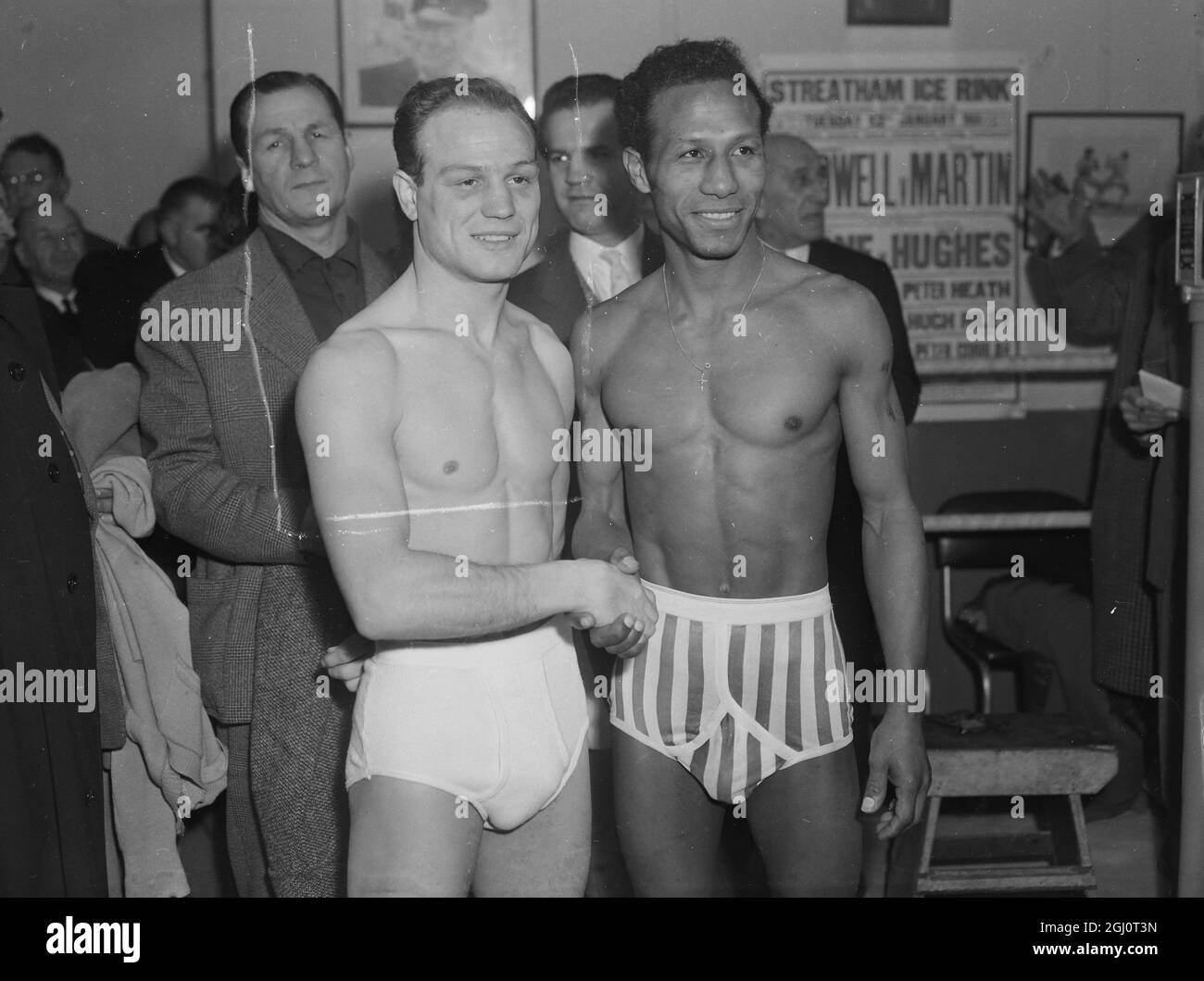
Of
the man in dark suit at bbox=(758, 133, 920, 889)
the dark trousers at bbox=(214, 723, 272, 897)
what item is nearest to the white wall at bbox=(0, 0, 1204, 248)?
the man in dark suit at bbox=(758, 133, 920, 889)

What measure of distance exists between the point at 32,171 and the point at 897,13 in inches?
61.2

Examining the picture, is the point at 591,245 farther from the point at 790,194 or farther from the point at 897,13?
the point at 897,13

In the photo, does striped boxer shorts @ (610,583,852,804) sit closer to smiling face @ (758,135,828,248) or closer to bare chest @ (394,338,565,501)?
bare chest @ (394,338,565,501)

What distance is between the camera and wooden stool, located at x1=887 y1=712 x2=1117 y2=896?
7.87 ft

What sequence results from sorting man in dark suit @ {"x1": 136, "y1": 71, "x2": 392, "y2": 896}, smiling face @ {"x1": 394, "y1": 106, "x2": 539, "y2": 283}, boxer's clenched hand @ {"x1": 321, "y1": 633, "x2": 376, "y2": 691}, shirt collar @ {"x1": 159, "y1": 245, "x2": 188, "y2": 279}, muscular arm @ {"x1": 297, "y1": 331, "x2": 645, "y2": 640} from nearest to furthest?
muscular arm @ {"x1": 297, "y1": 331, "x2": 645, "y2": 640} < smiling face @ {"x1": 394, "y1": 106, "x2": 539, "y2": 283} < boxer's clenched hand @ {"x1": 321, "y1": 633, "x2": 376, "y2": 691} < man in dark suit @ {"x1": 136, "y1": 71, "x2": 392, "y2": 896} < shirt collar @ {"x1": 159, "y1": 245, "x2": 188, "y2": 279}

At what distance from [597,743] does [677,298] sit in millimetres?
741

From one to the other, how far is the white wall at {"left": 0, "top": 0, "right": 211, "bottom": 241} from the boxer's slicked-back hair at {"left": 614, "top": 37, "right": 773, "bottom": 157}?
0.79 meters

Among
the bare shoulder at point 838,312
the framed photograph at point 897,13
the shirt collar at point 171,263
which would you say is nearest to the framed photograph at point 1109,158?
the framed photograph at point 897,13

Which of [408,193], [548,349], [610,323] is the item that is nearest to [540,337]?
[548,349]

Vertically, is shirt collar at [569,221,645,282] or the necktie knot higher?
shirt collar at [569,221,645,282]

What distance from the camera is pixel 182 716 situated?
7.14 ft
